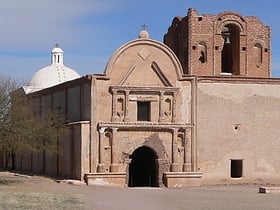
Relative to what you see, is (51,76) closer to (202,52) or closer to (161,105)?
(202,52)

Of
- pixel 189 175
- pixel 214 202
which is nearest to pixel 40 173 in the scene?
pixel 189 175

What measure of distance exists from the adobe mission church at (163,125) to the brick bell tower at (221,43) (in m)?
5.33

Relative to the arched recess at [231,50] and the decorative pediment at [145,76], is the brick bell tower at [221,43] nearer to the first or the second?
the arched recess at [231,50]

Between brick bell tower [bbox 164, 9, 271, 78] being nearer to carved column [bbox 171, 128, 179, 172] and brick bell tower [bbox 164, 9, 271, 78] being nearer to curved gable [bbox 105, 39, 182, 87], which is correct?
curved gable [bbox 105, 39, 182, 87]

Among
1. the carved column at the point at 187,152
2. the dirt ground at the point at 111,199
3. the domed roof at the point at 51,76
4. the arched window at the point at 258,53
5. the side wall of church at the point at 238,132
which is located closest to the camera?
the dirt ground at the point at 111,199

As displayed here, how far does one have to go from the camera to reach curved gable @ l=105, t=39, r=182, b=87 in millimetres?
37500

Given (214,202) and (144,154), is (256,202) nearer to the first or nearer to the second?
(214,202)

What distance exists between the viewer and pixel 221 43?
1774 inches

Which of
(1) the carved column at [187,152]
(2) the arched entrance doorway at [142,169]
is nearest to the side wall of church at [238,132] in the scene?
(1) the carved column at [187,152]

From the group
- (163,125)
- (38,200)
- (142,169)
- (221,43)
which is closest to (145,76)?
(163,125)

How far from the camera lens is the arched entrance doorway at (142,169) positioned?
38.6 metres

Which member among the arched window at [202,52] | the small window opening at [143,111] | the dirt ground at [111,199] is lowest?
the dirt ground at [111,199]

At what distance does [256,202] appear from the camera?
26812 millimetres

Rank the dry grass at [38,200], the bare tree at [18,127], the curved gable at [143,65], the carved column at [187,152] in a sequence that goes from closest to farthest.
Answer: the dry grass at [38,200], the bare tree at [18,127], the curved gable at [143,65], the carved column at [187,152]
